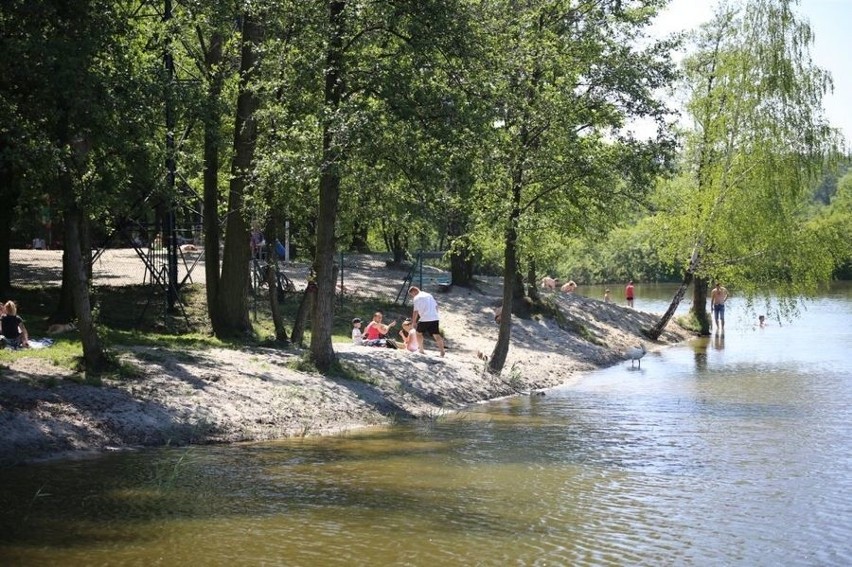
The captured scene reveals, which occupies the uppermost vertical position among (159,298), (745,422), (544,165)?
(544,165)

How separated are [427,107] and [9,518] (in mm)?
10292

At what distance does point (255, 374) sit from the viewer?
56.6 feet

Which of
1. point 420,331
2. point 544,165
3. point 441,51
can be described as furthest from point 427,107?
point 420,331

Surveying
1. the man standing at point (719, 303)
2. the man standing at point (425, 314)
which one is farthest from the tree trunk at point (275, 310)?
the man standing at point (719, 303)

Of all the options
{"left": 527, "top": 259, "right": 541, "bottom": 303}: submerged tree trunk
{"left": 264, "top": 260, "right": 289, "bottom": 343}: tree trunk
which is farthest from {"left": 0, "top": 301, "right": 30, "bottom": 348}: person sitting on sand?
{"left": 527, "top": 259, "right": 541, "bottom": 303}: submerged tree trunk

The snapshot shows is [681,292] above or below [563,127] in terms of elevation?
below

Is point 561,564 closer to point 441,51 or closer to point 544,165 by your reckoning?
point 441,51

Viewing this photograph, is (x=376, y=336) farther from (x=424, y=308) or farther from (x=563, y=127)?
(x=563, y=127)

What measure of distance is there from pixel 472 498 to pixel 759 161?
26487mm

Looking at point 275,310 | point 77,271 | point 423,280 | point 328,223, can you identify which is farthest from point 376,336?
point 423,280

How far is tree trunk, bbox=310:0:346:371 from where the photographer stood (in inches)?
682

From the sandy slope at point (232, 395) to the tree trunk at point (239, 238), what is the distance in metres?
1.58

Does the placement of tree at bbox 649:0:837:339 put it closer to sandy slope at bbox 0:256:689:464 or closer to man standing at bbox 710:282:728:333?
man standing at bbox 710:282:728:333

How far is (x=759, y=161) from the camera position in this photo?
34469 mm
